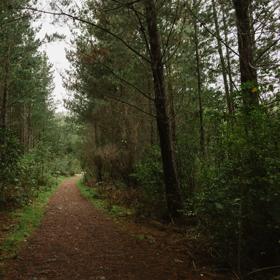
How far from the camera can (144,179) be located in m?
8.24

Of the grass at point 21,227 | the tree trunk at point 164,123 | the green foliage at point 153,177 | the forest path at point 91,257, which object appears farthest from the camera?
the green foliage at point 153,177

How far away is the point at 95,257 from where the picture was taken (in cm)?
477

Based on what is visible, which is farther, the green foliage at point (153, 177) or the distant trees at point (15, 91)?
the distant trees at point (15, 91)

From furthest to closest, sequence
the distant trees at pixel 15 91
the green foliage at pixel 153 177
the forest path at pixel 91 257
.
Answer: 1. the distant trees at pixel 15 91
2. the green foliage at pixel 153 177
3. the forest path at pixel 91 257

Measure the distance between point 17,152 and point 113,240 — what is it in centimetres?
494

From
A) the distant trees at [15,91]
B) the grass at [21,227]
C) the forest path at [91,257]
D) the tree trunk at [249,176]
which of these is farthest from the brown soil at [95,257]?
the distant trees at [15,91]

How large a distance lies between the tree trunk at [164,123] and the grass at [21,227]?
10.9 ft

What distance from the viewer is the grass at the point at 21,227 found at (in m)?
4.99

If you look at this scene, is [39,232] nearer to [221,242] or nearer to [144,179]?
[144,179]

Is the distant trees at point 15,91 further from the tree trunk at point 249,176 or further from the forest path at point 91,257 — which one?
the tree trunk at point 249,176

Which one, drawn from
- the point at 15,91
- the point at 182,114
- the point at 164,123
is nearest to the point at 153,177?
the point at 164,123

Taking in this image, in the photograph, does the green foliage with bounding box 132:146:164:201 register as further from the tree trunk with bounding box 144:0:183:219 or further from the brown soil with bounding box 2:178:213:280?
the brown soil with bounding box 2:178:213:280

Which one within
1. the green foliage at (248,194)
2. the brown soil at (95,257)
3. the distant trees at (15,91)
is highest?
the distant trees at (15,91)

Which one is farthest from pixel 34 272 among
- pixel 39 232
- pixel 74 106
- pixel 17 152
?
pixel 74 106
